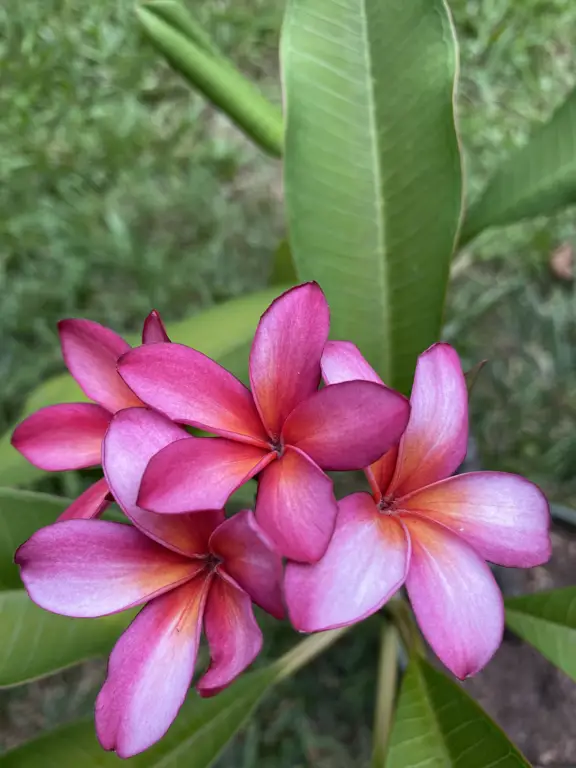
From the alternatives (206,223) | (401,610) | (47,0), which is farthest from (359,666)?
(47,0)

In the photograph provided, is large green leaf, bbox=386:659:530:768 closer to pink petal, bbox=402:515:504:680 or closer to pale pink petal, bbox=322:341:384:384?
pink petal, bbox=402:515:504:680

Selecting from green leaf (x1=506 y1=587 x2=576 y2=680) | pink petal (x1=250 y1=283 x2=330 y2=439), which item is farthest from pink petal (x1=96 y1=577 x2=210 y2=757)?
green leaf (x1=506 y1=587 x2=576 y2=680)

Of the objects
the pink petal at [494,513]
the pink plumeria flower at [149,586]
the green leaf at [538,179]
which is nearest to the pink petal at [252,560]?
the pink plumeria flower at [149,586]

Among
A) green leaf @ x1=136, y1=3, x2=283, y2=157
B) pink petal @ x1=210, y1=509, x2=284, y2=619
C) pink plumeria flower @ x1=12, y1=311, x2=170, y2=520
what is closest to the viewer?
pink petal @ x1=210, y1=509, x2=284, y2=619

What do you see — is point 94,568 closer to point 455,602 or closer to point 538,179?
point 455,602

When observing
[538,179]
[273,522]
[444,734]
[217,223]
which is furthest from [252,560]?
[217,223]

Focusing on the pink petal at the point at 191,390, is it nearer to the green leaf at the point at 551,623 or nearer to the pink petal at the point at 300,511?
the pink petal at the point at 300,511
